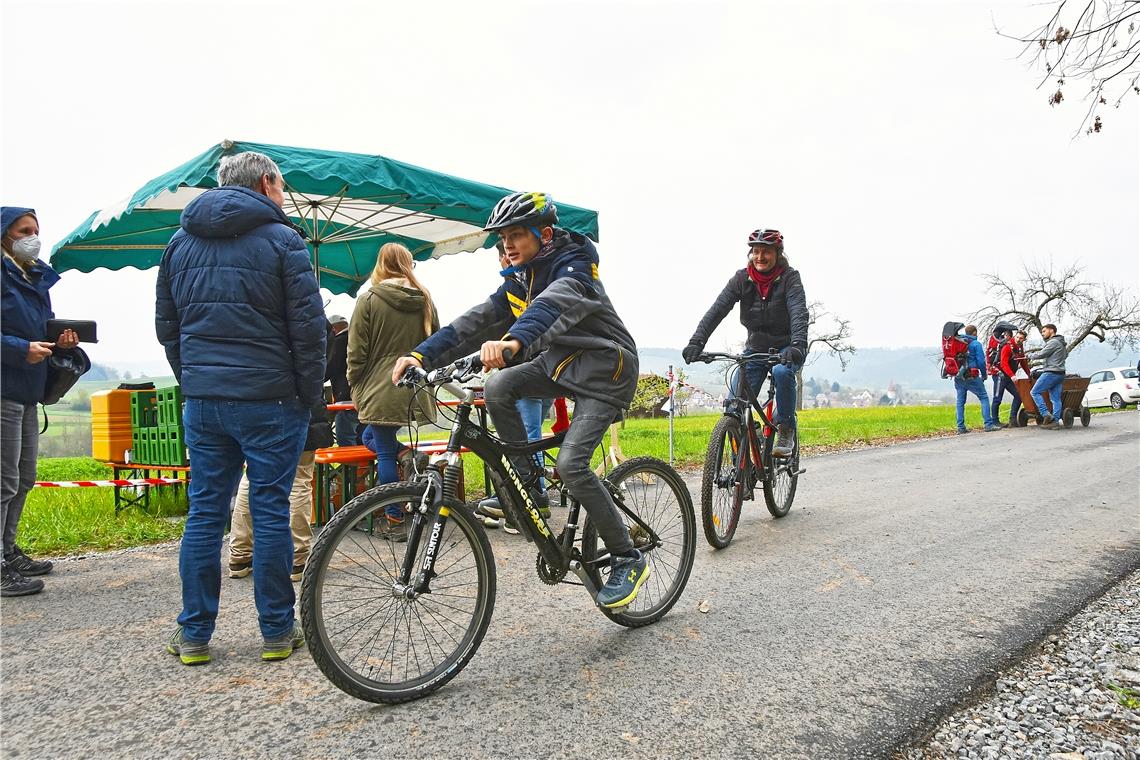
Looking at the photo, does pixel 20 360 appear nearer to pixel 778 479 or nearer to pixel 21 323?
pixel 21 323

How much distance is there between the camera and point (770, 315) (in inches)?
253

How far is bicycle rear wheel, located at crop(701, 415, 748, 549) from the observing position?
5.36 metres

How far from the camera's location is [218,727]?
279 cm

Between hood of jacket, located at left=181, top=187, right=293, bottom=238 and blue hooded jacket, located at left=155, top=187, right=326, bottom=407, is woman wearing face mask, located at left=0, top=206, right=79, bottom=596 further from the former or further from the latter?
hood of jacket, located at left=181, top=187, right=293, bottom=238

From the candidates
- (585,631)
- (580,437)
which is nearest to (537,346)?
(580,437)

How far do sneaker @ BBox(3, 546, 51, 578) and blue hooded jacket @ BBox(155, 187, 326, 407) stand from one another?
2.42 metres

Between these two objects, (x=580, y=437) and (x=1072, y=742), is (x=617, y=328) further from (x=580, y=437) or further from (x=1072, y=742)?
(x=1072, y=742)

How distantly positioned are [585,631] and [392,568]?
1.23 meters

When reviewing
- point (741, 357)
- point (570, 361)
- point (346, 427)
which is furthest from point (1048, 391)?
point (570, 361)

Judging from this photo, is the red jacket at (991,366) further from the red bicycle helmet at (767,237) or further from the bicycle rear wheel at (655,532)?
the bicycle rear wheel at (655,532)

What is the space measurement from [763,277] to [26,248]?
17.5 ft

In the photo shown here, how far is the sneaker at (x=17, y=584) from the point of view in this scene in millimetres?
4512

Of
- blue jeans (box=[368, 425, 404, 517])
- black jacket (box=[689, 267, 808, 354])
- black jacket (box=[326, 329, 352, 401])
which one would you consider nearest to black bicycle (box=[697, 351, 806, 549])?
black jacket (box=[689, 267, 808, 354])

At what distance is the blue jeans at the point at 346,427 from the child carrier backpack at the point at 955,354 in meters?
14.4
